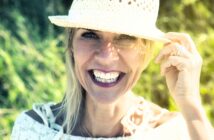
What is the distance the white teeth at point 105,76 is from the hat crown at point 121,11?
0.22 m

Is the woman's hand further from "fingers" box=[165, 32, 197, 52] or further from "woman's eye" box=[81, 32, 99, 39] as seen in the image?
"woman's eye" box=[81, 32, 99, 39]

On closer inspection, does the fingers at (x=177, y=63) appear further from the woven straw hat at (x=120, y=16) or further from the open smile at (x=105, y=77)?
the open smile at (x=105, y=77)

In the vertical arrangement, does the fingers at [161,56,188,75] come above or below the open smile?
above

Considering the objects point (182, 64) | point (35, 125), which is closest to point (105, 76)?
point (182, 64)

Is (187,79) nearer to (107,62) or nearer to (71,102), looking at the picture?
(107,62)

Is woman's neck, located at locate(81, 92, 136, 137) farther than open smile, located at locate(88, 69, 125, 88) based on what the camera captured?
Yes

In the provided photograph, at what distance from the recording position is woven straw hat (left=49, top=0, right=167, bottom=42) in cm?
333

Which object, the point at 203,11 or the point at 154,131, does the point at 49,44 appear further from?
the point at 154,131

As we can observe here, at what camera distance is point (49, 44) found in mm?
6355

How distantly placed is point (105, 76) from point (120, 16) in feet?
0.86

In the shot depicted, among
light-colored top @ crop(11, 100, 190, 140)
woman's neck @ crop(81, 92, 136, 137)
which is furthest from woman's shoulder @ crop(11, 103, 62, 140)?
woman's neck @ crop(81, 92, 136, 137)

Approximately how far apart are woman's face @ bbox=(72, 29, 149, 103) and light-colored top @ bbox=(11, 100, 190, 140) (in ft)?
0.88

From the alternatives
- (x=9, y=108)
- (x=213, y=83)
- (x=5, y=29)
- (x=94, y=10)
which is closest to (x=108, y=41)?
(x=94, y=10)

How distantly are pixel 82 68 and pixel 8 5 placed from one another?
3.17 m
